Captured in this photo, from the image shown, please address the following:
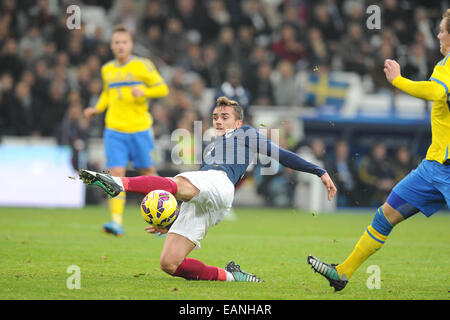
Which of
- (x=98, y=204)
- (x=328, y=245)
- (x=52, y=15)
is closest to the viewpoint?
(x=328, y=245)

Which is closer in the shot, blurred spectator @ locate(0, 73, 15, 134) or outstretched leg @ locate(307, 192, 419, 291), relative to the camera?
outstretched leg @ locate(307, 192, 419, 291)

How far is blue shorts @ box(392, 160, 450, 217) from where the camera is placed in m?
5.93

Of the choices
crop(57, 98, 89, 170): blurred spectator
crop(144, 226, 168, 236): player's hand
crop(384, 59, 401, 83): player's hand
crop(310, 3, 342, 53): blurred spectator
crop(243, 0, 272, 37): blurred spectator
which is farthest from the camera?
crop(310, 3, 342, 53): blurred spectator

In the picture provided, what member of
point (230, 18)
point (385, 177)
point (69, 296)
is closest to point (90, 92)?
point (230, 18)

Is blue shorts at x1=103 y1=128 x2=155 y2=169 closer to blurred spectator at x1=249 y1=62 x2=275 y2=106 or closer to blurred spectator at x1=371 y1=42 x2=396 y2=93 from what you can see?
blurred spectator at x1=249 y1=62 x2=275 y2=106

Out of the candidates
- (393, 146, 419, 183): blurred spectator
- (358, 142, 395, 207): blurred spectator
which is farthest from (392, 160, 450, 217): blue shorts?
(393, 146, 419, 183): blurred spectator

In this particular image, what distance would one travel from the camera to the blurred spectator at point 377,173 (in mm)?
17297

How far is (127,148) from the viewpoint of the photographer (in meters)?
10.6

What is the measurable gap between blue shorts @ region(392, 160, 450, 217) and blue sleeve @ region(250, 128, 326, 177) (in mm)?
683

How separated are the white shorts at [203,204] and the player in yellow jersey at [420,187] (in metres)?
0.90

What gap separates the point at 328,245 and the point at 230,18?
1180 centimetres

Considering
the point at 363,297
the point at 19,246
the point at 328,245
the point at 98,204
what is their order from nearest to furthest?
A: the point at 363,297
the point at 19,246
the point at 328,245
the point at 98,204
